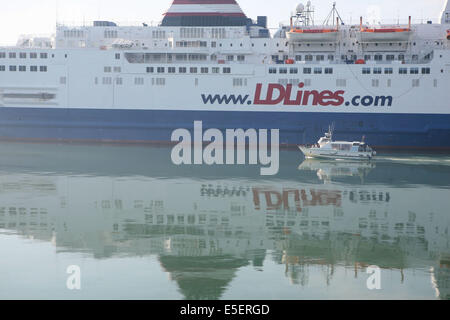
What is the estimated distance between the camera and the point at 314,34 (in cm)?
3588

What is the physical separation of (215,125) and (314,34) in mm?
7723

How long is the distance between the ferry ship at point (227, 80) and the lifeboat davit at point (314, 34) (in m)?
0.07

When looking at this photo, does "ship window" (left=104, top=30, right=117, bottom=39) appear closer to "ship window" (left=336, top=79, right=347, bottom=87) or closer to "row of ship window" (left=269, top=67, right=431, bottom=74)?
"row of ship window" (left=269, top=67, right=431, bottom=74)

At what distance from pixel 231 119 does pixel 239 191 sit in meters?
16.0

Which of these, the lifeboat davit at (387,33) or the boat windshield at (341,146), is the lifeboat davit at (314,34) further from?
the boat windshield at (341,146)

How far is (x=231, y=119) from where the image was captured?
36.1 meters

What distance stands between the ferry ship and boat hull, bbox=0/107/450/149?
0.06 meters

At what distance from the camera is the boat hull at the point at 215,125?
34.3 m

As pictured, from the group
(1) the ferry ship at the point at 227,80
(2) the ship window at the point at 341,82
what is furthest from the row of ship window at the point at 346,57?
(2) the ship window at the point at 341,82

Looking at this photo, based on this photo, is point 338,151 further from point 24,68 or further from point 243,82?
point 24,68

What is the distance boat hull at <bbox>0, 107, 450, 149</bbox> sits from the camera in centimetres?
3431

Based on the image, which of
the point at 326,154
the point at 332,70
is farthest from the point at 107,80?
the point at 326,154
